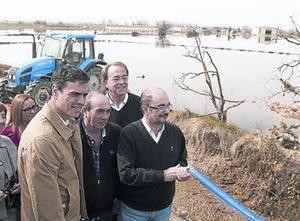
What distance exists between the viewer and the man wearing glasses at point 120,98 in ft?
9.63

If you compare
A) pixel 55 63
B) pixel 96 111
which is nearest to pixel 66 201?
pixel 96 111

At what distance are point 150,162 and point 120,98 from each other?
0.72 m

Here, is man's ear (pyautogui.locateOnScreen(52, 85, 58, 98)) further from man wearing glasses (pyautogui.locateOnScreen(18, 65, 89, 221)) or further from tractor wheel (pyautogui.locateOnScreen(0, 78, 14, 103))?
tractor wheel (pyautogui.locateOnScreen(0, 78, 14, 103))

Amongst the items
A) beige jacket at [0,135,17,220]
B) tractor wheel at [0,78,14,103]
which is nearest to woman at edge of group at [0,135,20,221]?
beige jacket at [0,135,17,220]

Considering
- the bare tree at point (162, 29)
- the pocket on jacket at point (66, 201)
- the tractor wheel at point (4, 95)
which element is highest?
the bare tree at point (162, 29)

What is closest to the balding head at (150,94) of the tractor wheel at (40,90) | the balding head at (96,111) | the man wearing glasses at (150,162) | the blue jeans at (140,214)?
the man wearing glasses at (150,162)

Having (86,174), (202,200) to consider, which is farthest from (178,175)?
(202,200)

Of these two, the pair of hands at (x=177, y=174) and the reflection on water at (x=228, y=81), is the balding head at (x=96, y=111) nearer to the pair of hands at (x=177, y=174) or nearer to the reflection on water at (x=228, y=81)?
the pair of hands at (x=177, y=174)

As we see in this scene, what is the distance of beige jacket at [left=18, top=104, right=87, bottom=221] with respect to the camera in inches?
74.7

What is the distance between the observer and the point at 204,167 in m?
6.32

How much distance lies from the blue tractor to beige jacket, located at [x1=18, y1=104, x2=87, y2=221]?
7.48 m

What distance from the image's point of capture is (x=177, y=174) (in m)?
2.34

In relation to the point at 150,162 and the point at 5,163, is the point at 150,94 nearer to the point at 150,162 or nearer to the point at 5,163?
the point at 150,162

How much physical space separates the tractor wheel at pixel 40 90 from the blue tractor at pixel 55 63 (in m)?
0.17
